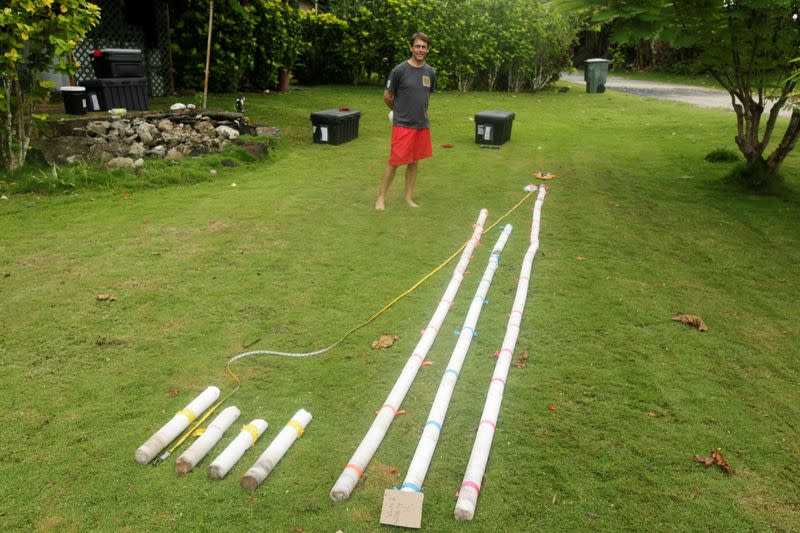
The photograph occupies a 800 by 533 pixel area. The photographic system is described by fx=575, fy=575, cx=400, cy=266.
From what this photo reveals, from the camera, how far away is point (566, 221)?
6.20m

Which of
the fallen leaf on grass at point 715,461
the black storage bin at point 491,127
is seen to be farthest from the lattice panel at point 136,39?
the fallen leaf on grass at point 715,461

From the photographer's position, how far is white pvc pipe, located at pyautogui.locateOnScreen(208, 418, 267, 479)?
2.46m

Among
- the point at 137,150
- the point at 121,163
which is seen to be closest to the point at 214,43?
the point at 137,150

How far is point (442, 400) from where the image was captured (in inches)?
115

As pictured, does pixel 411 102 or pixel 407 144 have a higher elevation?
pixel 411 102

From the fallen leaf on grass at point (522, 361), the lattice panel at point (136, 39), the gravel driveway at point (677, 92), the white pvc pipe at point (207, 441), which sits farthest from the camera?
the gravel driveway at point (677, 92)

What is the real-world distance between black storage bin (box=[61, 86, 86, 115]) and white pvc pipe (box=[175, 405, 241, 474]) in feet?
24.8

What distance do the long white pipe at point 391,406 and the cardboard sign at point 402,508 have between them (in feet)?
0.57

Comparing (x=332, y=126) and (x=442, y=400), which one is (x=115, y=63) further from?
(x=442, y=400)

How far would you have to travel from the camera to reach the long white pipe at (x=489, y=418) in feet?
7.65

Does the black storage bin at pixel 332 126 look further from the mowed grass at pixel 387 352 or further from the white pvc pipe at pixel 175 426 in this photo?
the white pvc pipe at pixel 175 426

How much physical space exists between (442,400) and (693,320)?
2153 millimetres

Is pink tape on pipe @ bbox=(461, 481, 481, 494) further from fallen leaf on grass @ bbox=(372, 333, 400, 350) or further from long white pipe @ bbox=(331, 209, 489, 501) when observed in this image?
fallen leaf on grass @ bbox=(372, 333, 400, 350)

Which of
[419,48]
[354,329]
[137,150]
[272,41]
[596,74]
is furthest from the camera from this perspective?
[596,74]
